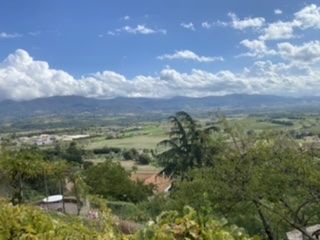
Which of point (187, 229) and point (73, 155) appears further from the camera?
point (73, 155)

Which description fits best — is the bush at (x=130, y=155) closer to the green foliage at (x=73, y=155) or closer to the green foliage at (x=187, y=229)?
the green foliage at (x=73, y=155)

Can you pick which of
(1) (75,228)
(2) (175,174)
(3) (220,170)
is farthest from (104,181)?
(1) (75,228)

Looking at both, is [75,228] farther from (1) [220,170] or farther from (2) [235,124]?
(2) [235,124]

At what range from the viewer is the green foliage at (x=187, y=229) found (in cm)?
292

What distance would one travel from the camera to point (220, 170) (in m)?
16.3

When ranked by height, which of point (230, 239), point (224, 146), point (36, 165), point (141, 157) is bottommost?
point (141, 157)

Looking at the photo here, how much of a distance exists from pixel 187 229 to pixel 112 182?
41250 mm

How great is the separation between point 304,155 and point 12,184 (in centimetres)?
2268

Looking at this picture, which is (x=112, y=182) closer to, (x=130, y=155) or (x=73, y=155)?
(x=73, y=155)

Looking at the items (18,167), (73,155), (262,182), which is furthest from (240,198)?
(73,155)

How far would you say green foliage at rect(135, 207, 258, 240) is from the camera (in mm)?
2920

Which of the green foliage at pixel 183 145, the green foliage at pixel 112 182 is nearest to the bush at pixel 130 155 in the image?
the green foliage at pixel 112 182

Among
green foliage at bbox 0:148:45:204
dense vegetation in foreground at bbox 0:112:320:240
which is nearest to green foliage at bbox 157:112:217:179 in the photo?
green foliage at bbox 0:148:45:204

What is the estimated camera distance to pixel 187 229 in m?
2.95
